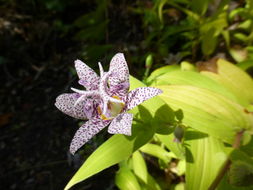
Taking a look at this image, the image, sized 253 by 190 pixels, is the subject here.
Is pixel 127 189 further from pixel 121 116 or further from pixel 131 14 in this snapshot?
pixel 131 14

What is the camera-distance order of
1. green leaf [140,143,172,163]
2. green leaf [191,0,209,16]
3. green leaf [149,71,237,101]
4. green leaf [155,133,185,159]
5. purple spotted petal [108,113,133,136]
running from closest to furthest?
1. purple spotted petal [108,113,133,136]
2. green leaf [155,133,185,159]
3. green leaf [149,71,237,101]
4. green leaf [140,143,172,163]
5. green leaf [191,0,209,16]

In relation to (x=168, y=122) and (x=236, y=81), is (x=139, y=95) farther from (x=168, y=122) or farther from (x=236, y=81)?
(x=236, y=81)

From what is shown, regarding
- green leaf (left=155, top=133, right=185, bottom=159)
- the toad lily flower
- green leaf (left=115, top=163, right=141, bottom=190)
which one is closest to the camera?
the toad lily flower

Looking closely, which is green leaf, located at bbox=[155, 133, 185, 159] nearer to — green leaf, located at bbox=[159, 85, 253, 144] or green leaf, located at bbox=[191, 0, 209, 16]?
green leaf, located at bbox=[159, 85, 253, 144]

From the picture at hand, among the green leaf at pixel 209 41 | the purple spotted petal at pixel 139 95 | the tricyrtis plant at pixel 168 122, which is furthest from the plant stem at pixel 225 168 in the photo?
the green leaf at pixel 209 41

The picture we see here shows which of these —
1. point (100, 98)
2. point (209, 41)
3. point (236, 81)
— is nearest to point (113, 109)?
point (100, 98)

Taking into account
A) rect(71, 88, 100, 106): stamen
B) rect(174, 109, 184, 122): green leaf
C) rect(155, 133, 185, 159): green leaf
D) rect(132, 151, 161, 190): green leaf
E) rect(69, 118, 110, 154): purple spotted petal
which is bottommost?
rect(132, 151, 161, 190): green leaf

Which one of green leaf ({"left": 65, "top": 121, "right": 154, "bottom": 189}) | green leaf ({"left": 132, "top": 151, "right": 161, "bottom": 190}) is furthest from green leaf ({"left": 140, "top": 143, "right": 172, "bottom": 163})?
green leaf ({"left": 65, "top": 121, "right": 154, "bottom": 189})
